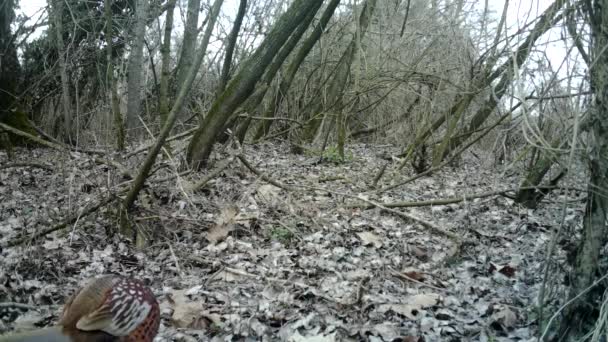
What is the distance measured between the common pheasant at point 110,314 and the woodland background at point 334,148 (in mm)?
1257

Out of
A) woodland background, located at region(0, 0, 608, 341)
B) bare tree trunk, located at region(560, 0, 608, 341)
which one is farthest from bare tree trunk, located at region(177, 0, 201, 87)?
bare tree trunk, located at region(560, 0, 608, 341)

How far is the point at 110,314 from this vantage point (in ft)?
6.33

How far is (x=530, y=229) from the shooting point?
17.2 ft

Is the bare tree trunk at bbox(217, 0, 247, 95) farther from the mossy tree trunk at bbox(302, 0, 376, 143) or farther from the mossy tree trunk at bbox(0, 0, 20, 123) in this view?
the mossy tree trunk at bbox(0, 0, 20, 123)

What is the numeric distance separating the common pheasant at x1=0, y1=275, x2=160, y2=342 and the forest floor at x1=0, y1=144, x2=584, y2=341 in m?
0.81

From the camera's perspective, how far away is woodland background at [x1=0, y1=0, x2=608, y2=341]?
2721 mm

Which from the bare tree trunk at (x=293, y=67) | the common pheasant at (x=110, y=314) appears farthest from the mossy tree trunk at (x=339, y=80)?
the common pheasant at (x=110, y=314)

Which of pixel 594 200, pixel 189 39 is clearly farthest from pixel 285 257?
pixel 189 39

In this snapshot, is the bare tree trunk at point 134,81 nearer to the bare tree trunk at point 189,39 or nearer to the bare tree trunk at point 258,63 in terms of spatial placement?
the bare tree trunk at point 189,39

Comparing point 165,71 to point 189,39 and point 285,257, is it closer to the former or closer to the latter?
point 189,39

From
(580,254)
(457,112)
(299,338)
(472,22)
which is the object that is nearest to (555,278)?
(580,254)

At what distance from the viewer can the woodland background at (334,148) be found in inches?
107

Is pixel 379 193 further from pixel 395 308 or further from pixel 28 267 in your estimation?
pixel 28 267

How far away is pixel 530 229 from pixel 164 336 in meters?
3.98
